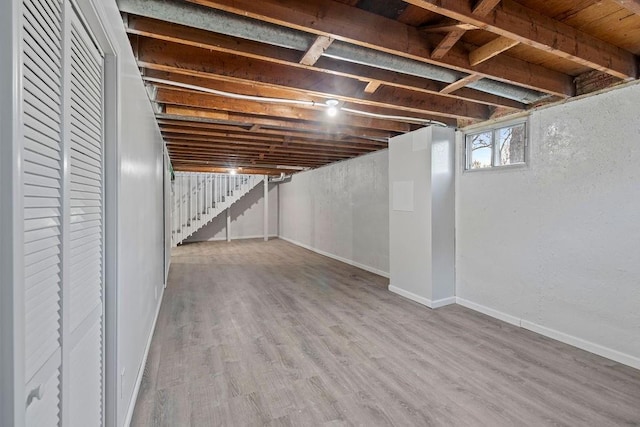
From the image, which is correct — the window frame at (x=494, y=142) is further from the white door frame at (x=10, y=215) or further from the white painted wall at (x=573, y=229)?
the white door frame at (x=10, y=215)

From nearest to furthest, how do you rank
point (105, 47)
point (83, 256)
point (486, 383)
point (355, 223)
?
1. point (83, 256)
2. point (105, 47)
3. point (486, 383)
4. point (355, 223)

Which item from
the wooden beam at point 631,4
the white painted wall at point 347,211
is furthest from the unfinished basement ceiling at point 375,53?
the white painted wall at point 347,211

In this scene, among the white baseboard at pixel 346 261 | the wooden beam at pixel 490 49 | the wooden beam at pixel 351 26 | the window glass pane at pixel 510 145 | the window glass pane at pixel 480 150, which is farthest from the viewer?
the white baseboard at pixel 346 261

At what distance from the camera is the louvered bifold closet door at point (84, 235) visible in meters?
1.07

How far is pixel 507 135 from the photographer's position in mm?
3373

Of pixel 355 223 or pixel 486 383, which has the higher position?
pixel 355 223

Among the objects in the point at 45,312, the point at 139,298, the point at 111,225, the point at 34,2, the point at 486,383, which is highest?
the point at 34,2

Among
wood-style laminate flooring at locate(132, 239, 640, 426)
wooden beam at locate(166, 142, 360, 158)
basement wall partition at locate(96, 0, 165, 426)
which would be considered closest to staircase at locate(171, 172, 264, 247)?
wooden beam at locate(166, 142, 360, 158)

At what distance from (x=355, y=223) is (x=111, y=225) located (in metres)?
4.95

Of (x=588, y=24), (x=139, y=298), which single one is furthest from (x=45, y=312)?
(x=588, y=24)

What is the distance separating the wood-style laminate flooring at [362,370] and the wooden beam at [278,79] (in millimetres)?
2238

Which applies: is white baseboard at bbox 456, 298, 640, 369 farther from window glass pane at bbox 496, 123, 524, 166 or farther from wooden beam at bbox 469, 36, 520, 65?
wooden beam at bbox 469, 36, 520, 65

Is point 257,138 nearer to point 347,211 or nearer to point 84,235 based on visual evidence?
point 347,211

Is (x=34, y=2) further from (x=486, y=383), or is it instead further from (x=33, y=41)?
(x=486, y=383)
